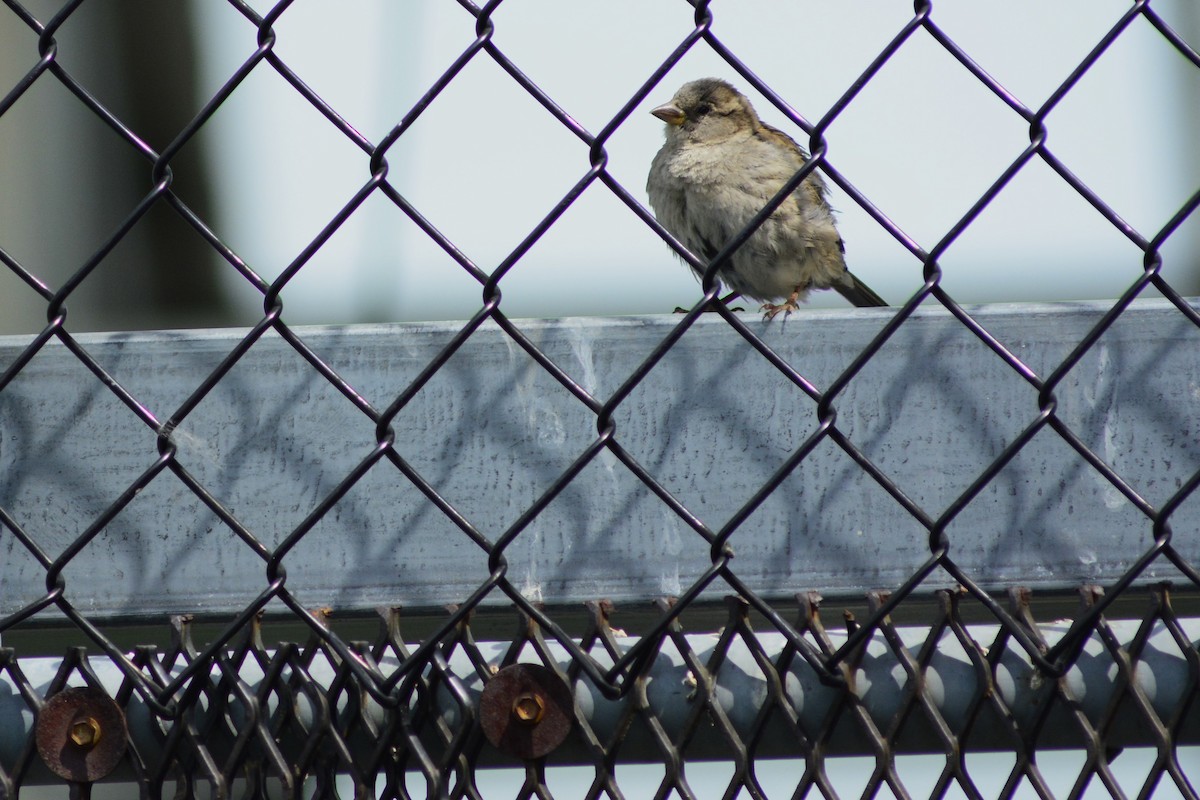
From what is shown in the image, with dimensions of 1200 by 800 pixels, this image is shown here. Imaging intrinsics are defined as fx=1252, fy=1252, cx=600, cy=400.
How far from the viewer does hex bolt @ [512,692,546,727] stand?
1.35 metres

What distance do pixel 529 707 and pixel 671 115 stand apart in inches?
115

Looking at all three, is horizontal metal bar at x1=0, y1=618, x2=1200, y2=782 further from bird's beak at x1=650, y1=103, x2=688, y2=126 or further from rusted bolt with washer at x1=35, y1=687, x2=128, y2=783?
bird's beak at x1=650, y1=103, x2=688, y2=126

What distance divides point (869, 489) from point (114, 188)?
4.71 m

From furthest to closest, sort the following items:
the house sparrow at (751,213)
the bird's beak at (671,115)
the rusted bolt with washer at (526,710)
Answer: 1. the bird's beak at (671,115)
2. the house sparrow at (751,213)
3. the rusted bolt with washer at (526,710)

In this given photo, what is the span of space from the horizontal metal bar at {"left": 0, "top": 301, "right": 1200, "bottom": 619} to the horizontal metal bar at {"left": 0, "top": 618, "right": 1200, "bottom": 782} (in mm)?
85

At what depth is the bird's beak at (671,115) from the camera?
3.98 m

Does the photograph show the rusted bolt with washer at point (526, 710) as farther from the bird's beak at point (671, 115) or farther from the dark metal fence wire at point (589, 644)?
the bird's beak at point (671, 115)

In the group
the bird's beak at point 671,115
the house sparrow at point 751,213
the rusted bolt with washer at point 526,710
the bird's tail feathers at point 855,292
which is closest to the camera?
the rusted bolt with washer at point 526,710

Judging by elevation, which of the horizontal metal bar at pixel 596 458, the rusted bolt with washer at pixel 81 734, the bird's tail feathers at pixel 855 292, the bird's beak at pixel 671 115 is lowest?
the rusted bolt with washer at pixel 81 734

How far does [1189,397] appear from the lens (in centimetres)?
140

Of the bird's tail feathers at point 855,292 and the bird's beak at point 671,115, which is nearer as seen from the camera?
the bird's tail feathers at point 855,292

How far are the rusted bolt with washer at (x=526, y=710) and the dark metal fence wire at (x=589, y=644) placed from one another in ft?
0.11

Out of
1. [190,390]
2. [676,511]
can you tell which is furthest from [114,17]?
[676,511]

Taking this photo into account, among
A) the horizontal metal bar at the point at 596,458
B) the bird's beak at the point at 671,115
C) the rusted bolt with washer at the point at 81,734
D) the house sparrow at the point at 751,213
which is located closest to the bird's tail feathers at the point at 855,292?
the house sparrow at the point at 751,213
